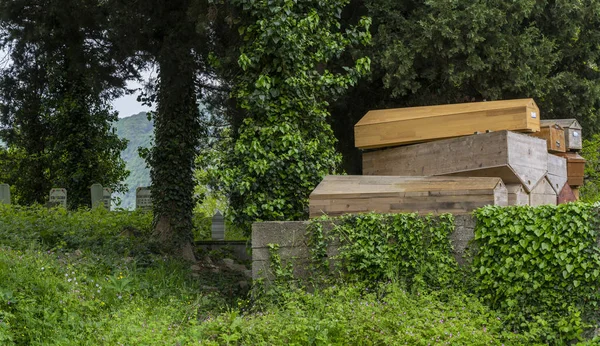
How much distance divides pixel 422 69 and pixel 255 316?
657 centimetres

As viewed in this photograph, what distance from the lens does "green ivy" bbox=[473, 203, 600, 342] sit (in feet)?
22.2

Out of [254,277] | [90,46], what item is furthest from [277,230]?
[90,46]

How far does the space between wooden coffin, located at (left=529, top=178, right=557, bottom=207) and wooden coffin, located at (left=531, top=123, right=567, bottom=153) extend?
65 cm

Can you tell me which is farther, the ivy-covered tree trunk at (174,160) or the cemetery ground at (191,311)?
the ivy-covered tree trunk at (174,160)

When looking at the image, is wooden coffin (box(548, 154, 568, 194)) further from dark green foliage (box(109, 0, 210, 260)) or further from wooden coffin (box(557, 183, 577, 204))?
dark green foliage (box(109, 0, 210, 260))

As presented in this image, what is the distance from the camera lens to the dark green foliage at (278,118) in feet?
30.1

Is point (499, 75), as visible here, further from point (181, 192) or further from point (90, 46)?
point (90, 46)

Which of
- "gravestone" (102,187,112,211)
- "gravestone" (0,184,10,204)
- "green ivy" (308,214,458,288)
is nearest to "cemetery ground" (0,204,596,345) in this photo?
"green ivy" (308,214,458,288)

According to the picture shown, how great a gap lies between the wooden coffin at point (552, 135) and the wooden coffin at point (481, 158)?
2.04 ft

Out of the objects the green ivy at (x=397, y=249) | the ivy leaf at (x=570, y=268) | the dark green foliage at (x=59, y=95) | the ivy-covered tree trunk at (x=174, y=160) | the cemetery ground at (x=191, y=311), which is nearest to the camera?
the cemetery ground at (x=191, y=311)

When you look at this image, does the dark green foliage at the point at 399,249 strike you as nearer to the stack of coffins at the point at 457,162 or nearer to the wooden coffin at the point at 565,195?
the stack of coffins at the point at 457,162

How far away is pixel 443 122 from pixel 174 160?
6.05 metres

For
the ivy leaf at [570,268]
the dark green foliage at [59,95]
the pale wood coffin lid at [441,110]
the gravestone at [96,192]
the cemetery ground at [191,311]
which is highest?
the dark green foliage at [59,95]

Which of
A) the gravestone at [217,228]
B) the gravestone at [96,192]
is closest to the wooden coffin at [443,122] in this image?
the gravestone at [217,228]
